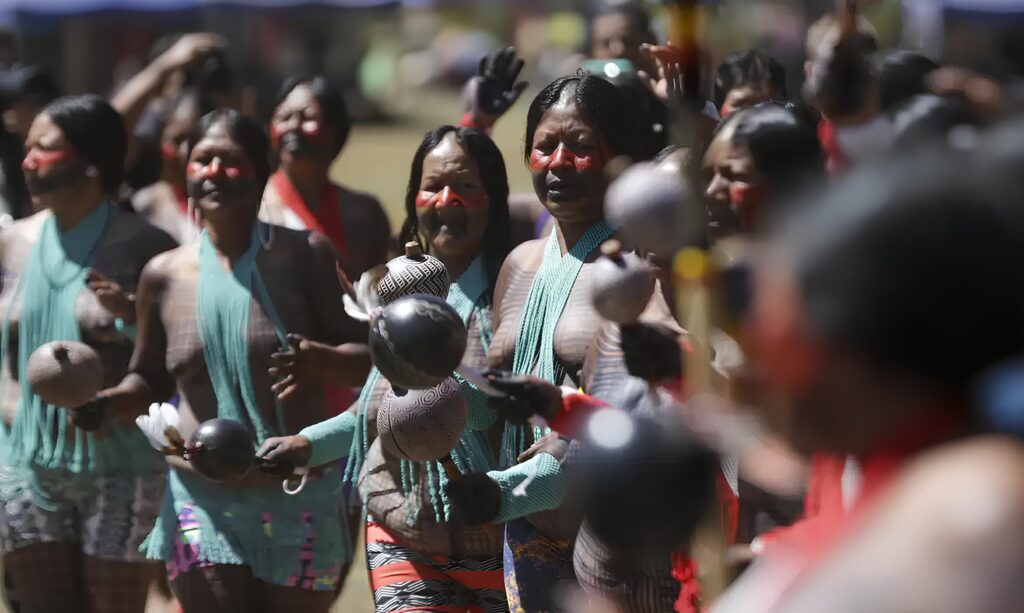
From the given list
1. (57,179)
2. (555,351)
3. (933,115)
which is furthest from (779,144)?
(57,179)

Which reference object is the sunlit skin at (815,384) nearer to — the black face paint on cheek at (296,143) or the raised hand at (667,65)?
the raised hand at (667,65)

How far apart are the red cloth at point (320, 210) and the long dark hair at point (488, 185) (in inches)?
63.0

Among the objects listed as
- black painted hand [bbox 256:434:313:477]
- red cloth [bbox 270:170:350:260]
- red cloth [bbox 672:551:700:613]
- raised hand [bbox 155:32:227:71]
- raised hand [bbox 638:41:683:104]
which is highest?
raised hand [bbox 638:41:683:104]

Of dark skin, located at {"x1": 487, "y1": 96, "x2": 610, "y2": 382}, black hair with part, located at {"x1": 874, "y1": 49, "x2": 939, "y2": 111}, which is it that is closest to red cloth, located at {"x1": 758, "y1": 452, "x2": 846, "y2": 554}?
dark skin, located at {"x1": 487, "y1": 96, "x2": 610, "y2": 382}

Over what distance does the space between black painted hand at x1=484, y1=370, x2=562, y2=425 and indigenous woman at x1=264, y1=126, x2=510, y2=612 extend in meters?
1.23

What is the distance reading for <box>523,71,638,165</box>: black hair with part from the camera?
4391mm

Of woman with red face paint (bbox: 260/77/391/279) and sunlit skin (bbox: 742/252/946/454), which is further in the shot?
woman with red face paint (bbox: 260/77/391/279)

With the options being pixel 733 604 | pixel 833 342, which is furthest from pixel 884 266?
pixel 733 604

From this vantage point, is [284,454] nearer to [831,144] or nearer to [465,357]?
[465,357]

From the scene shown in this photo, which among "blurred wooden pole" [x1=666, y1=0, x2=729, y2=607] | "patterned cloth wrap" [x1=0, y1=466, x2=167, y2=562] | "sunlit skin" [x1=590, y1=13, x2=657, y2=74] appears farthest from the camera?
"sunlit skin" [x1=590, y1=13, x2=657, y2=74]

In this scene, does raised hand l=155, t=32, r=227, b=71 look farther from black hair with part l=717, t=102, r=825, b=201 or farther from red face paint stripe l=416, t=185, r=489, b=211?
black hair with part l=717, t=102, r=825, b=201

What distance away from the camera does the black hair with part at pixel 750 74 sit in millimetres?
5441

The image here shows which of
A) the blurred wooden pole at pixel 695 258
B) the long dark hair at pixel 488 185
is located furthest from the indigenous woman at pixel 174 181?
the blurred wooden pole at pixel 695 258

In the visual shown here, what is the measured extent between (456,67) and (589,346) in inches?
1103
